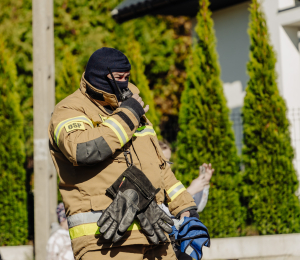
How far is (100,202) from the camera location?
6.68 feet

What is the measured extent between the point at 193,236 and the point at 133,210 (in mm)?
545

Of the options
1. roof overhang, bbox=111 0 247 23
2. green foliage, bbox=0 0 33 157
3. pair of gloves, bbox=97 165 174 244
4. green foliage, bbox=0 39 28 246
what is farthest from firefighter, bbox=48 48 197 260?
green foliage, bbox=0 0 33 157

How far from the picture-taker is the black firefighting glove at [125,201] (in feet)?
6.48

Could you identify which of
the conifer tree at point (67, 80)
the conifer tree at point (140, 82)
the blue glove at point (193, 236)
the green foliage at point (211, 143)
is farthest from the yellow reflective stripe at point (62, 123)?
the conifer tree at point (67, 80)

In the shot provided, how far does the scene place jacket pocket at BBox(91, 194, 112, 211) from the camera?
6.64ft

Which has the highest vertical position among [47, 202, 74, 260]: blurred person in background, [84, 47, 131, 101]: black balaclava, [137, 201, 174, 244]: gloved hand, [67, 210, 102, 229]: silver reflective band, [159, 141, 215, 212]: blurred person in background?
[84, 47, 131, 101]: black balaclava

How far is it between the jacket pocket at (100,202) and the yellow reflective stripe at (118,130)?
28cm

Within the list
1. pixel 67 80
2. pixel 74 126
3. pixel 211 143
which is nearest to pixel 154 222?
pixel 74 126

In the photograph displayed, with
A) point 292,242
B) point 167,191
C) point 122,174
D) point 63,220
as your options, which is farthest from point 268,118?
point 122,174

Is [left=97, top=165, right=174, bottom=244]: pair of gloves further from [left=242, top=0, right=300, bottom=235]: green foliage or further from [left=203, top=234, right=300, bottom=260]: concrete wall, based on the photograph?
[left=242, top=0, right=300, bottom=235]: green foliage

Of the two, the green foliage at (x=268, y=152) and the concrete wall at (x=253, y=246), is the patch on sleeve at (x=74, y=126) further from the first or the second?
the green foliage at (x=268, y=152)

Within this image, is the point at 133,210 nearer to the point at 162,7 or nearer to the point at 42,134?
the point at 42,134

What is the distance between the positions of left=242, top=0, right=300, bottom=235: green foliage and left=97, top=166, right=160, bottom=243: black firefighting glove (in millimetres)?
5021

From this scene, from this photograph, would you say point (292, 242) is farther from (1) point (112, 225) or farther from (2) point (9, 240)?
(1) point (112, 225)
